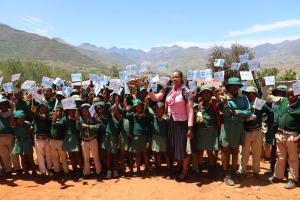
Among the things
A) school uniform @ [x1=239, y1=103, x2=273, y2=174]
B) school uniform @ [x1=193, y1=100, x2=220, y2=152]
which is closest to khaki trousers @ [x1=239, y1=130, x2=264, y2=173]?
school uniform @ [x1=239, y1=103, x2=273, y2=174]

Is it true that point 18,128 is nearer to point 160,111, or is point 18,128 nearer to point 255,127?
Answer: point 160,111

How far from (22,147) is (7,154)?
0.63 m

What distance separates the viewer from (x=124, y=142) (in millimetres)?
8344

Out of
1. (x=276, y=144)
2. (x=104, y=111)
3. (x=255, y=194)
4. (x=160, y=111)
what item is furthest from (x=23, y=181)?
(x=276, y=144)

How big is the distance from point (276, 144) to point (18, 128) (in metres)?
5.90

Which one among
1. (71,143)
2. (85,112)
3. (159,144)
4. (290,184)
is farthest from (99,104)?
(290,184)

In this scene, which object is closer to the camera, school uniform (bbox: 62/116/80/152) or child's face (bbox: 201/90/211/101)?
child's face (bbox: 201/90/211/101)

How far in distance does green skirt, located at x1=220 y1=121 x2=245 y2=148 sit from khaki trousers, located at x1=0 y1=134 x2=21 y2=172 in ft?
16.4

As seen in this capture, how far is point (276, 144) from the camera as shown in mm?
7719

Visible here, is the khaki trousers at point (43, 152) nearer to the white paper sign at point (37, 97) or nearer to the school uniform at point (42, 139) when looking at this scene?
the school uniform at point (42, 139)

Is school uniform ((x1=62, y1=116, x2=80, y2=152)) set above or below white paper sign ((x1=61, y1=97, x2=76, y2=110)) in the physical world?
below

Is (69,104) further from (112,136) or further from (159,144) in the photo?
(159,144)

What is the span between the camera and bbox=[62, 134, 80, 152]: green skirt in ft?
27.0

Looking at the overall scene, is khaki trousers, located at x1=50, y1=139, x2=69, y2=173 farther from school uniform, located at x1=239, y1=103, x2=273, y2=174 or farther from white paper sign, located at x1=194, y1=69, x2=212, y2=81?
school uniform, located at x1=239, y1=103, x2=273, y2=174
